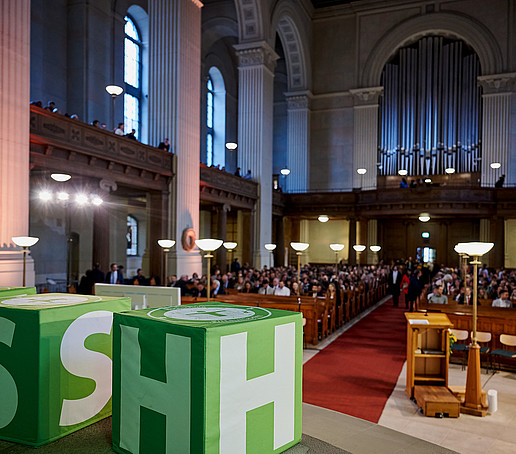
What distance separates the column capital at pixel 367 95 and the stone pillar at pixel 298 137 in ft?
10.3

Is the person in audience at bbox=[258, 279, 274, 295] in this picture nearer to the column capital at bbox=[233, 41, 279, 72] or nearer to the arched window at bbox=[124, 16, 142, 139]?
the arched window at bbox=[124, 16, 142, 139]

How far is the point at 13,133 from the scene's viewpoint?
970cm

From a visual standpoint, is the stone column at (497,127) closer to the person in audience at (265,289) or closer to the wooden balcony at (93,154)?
the person in audience at (265,289)

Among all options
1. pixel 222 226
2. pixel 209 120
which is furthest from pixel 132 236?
pixel 209 120

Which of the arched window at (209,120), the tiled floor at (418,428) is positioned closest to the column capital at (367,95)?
the arched window at (209,120)

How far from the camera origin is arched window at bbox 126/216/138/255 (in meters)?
23.0

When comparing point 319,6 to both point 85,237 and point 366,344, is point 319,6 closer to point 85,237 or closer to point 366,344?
point 85,237

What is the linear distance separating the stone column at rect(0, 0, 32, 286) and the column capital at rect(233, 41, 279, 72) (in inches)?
575

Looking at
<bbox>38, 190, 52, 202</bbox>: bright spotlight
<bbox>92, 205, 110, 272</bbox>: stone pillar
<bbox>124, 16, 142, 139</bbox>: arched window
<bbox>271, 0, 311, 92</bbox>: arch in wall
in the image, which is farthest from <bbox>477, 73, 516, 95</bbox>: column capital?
<bbox>38, 190, 52, 202</bbox>: bright spotlight

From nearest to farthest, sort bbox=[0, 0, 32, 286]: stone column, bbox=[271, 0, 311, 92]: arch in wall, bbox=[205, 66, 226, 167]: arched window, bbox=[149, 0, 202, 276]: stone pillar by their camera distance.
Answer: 1. bbox=[0, 0, 32, 286]: stone column
2. bbox=[149, 0, 202, 276]: stone pillar
3. bbox=[271, 0, 311, 92]: arch in wall
4. bbox=[205, 66, 226, 167]: arched window

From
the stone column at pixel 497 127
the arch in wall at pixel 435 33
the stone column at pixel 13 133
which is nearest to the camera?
the stone column at pixel 13 133

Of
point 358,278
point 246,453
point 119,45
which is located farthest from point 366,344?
point 119,45

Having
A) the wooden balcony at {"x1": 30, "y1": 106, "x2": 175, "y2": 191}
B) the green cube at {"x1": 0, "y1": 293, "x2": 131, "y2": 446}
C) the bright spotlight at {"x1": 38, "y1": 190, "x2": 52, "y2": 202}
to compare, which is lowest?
the green cube at {"x1": 0, "y1": 293, "x2": 131, "y2": 446}

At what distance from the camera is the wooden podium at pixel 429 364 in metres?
6.34
